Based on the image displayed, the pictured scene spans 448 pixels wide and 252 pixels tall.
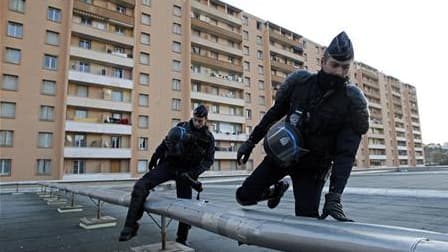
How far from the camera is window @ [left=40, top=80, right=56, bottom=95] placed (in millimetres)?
22047

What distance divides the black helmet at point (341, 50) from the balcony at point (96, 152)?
2302cm

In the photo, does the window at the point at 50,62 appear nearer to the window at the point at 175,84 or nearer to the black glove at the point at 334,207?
the window at the point at 175,84

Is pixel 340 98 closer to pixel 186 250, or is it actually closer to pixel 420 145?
pixel 186 250

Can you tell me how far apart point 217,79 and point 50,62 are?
15306 mm

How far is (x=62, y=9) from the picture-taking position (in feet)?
77.1

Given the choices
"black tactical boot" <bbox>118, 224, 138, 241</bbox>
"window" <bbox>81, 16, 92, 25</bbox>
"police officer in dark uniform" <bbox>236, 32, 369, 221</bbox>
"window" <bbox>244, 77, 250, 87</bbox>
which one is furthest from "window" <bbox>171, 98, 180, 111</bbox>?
"police officer in dark uniform" <bbox>236, 32, 369, 221</bbox>

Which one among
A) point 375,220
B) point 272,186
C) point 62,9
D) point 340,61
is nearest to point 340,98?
point 340,61

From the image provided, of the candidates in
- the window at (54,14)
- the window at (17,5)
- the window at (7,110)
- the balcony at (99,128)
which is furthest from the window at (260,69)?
the window at (7,110)

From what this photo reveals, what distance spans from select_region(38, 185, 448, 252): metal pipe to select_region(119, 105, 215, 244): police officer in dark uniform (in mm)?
1115

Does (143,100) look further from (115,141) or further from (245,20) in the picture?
(245,20)

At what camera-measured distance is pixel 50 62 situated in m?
22.6

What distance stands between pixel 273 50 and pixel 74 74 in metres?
23.6

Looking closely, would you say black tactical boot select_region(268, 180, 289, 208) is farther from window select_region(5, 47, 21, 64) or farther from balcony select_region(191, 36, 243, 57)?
balcony select_region(191, 36, 243, 57)

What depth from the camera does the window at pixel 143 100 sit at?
2677cm
